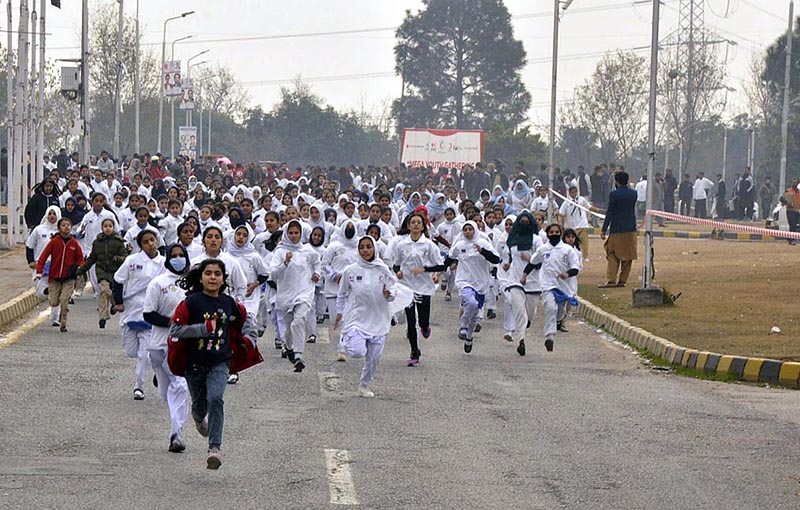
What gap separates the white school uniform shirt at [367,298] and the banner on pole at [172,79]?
46.2 metres

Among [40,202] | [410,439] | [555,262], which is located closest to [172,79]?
[40,202]

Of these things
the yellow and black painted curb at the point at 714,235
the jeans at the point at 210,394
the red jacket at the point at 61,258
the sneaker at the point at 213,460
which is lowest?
the sneaker at the point at 213,460

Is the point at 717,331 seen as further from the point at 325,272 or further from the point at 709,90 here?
the point at 709,90

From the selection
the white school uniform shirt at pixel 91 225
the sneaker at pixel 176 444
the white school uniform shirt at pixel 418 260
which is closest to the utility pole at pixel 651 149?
the white school uniform shirt at pixel 418 260

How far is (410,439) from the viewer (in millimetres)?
11508

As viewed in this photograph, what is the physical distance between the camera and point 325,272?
63.8ft

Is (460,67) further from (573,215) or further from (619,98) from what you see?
(573,215)

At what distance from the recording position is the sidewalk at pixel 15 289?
21109 mm

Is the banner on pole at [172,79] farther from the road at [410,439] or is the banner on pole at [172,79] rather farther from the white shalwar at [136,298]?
the white shalwar at [136,298]

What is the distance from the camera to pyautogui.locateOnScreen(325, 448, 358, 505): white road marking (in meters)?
9.19

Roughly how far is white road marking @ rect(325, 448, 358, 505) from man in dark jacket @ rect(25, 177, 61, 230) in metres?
16.4

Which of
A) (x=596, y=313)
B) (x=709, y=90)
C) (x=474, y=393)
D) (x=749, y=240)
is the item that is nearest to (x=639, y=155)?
(x=709, y=90)

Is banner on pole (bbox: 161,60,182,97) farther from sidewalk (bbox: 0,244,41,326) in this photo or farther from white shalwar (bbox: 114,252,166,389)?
white shalwar (bbox: 114,252,166,389)

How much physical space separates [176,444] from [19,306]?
11729 mm
